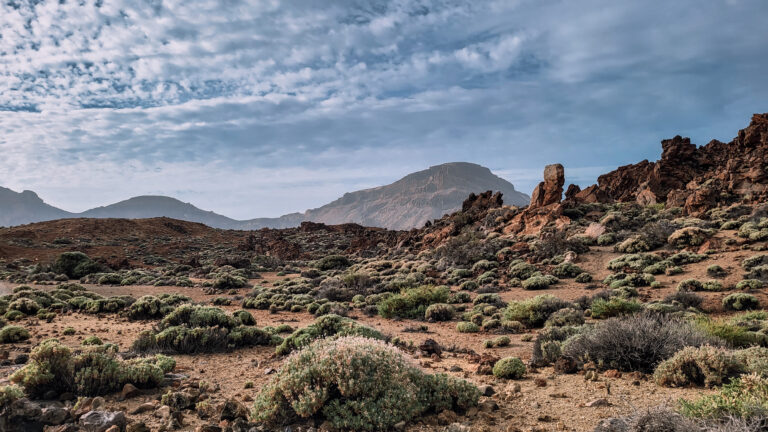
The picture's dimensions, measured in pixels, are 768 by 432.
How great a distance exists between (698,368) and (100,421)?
7.63 meters

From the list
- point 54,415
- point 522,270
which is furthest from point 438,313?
point 54,415

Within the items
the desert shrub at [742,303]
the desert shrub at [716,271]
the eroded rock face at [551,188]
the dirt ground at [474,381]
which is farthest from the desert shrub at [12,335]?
the eroded rock face at [551,188]

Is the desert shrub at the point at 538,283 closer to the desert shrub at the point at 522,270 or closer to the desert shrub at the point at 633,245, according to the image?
the desert shrub at the point at 522,270

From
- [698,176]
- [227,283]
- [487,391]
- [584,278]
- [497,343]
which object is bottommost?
[227,283]

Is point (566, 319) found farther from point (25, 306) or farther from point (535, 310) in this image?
point (25, 306)

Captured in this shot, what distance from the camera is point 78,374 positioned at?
18.2 ft

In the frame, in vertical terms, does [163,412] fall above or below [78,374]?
below

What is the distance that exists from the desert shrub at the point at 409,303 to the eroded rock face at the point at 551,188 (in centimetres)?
2171

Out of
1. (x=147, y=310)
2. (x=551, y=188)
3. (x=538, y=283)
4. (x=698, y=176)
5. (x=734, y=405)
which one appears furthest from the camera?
(x=698, y=176)

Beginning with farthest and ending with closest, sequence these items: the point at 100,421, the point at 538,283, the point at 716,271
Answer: the point at 538,283 → the point at 716,271 → the point at 100,421

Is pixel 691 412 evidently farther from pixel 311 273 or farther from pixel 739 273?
pixel 311 273

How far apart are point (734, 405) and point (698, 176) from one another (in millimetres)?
44376

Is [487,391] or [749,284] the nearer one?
[487,391]

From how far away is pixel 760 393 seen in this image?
3.89 meters
